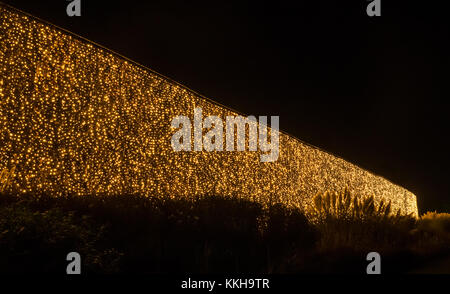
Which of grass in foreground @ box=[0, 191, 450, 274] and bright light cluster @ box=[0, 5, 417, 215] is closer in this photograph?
grass in foreground @ box=[0, 191, 450, 274]

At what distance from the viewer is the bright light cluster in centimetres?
789

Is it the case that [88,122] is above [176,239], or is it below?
above

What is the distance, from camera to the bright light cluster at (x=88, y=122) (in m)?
7.89

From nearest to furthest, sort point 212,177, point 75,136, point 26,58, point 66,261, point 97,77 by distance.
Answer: point 66,261 → point 26,58 → point 75,136 → point 97,77 → point 212,177

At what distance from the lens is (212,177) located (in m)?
12.6

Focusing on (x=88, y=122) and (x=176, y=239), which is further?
(x=88, y=122)

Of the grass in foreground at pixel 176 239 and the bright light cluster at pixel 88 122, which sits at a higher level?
the bright light cluster at pixel 88 122

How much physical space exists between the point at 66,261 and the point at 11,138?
133 inches

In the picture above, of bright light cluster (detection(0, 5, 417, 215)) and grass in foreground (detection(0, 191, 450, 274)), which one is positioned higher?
bright light cluster (detection(0, 5, 417, 215))

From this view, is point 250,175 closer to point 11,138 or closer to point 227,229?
point 227,229

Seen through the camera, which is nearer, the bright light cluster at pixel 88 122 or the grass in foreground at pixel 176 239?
the grass in foreground at pixel 176 239

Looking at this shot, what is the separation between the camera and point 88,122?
909cm
